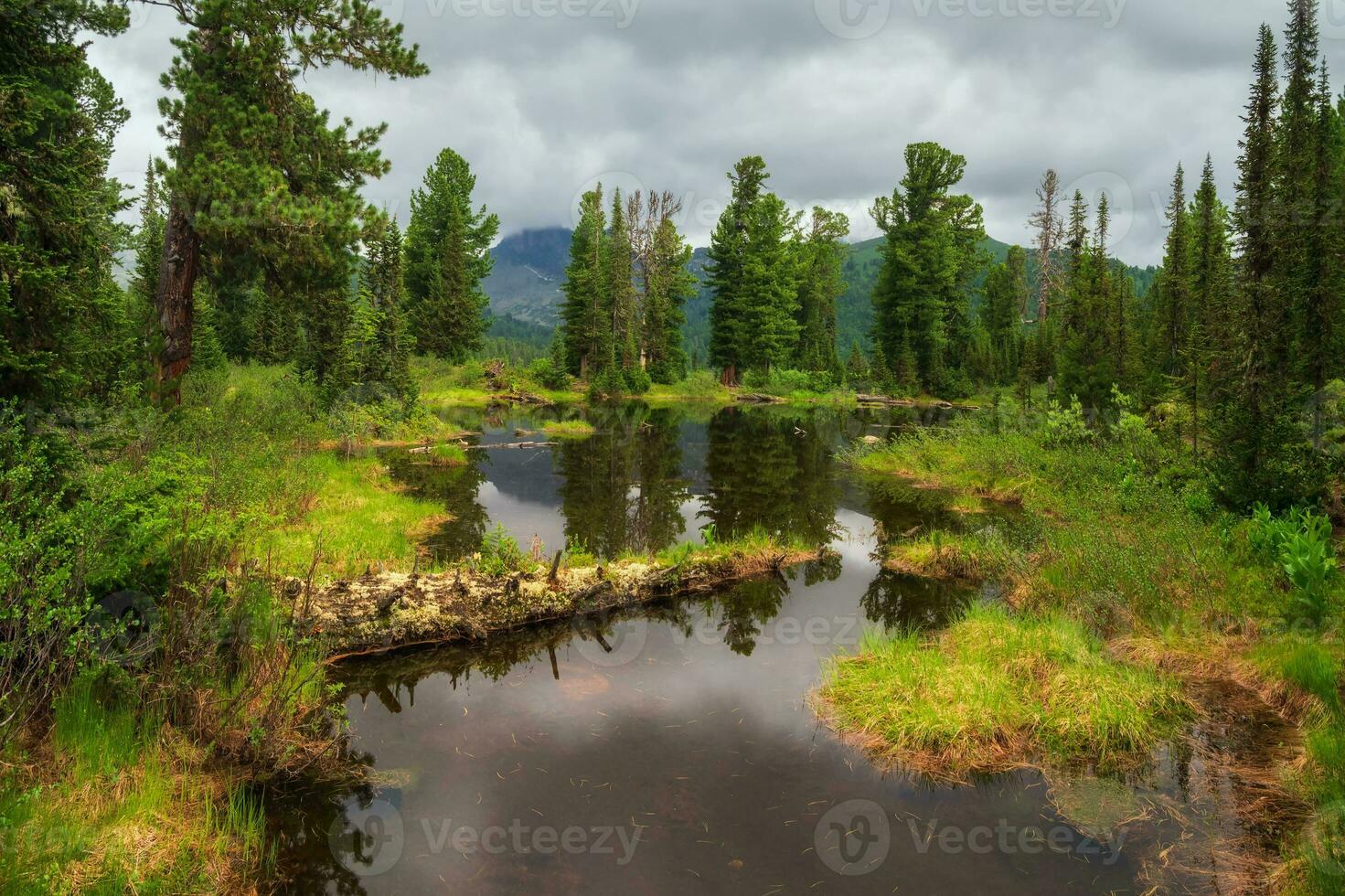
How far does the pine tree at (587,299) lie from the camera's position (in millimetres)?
58031

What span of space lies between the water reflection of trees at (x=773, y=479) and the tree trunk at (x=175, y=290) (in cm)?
1198

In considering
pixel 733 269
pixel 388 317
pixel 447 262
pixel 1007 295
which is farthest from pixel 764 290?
pixel 388 317

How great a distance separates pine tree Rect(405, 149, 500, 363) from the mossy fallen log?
47253 millimetres

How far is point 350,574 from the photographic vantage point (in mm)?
10203

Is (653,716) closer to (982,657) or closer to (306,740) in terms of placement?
(306,740)

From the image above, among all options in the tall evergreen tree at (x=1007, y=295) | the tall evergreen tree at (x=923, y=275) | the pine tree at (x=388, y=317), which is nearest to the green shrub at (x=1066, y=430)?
the pine tree at (x=388, y=317)

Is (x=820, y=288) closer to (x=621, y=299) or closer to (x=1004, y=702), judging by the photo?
(x=621, y=299)

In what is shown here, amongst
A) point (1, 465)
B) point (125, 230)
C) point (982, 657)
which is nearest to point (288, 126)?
point (1, 465)

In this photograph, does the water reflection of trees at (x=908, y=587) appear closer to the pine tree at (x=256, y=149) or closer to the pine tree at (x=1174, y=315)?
the pine tree at (x=256, y=149)

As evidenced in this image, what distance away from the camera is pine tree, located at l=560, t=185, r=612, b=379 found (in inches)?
2285

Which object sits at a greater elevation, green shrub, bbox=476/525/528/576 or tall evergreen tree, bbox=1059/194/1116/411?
tall evergreen tree, bbox=1059/194/1116/411

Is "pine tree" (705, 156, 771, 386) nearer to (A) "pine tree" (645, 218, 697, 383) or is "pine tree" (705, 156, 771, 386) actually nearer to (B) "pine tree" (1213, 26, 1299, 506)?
(A) "pine tree" (645, 218, 697, 383)

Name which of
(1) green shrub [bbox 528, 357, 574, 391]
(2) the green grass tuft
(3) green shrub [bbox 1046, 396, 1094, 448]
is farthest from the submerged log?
(2) the green grass tuft

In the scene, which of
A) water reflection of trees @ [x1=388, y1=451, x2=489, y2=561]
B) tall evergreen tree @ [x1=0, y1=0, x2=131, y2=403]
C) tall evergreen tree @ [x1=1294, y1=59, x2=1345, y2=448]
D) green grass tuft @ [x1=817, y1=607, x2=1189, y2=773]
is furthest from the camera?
tall evergreen tree @ [x1=1294, y1=59, x2=1345, y2=448]
